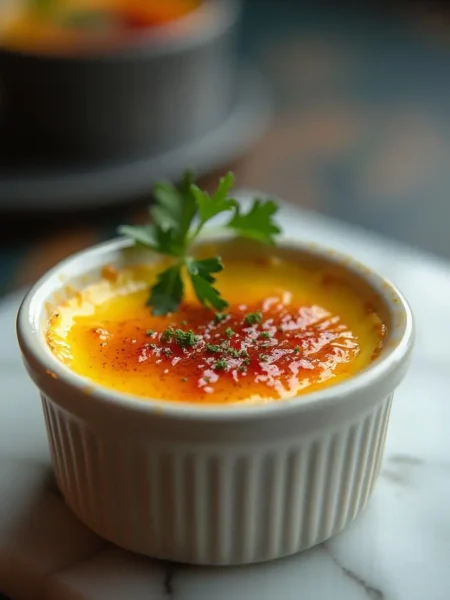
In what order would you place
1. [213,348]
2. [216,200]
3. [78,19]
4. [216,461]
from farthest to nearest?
1. [78,19]
2. [216,200]
3. [213,348]
4. [216,461]

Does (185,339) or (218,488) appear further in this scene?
(185,339)

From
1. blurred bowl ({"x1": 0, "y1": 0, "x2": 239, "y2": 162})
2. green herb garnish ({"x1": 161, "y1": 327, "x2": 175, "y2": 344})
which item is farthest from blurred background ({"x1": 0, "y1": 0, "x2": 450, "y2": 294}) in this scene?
green herb garnish ({"x1": 161, "y1": 327, "x2": 175, "y2": 344})

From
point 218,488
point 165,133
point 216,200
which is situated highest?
point 216,200

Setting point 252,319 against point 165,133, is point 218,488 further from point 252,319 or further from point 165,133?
point 165,133

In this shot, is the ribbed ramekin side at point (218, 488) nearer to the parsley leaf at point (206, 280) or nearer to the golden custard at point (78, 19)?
the parsley leaf at point (206, 280)

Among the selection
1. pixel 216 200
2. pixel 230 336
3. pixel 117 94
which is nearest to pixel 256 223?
pixel 216 200

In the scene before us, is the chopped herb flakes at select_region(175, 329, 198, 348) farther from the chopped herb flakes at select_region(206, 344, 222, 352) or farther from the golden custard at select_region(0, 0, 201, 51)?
the golden custard at select_region(0, 0, 201, 51)
